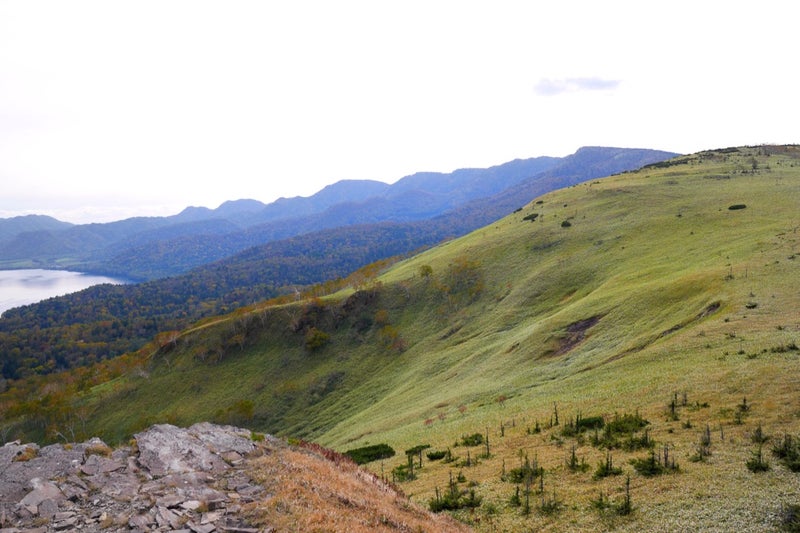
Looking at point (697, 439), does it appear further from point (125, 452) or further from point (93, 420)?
point (93, 420)

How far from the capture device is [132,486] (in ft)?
48.4

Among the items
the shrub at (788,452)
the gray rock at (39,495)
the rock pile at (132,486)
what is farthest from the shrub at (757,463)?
the gray rock at (39,495)

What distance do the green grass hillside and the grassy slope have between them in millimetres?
183

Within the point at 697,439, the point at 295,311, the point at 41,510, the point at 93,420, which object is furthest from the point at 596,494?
the point at 93,420

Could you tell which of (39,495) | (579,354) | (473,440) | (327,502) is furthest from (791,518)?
(579,354)

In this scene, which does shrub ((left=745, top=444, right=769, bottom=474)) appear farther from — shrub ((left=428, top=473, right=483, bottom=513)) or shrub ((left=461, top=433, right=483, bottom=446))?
shrub ((left=461, top=433, right=483, bottom=446))

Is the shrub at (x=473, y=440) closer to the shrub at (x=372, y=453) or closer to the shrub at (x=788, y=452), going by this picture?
the shrub at (x=372, y=453)

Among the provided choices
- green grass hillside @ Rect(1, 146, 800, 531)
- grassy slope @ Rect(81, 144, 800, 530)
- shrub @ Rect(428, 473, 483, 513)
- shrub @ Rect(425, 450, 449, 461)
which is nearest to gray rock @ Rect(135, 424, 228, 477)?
shrub @ Rect(428, 473, 483, 513)

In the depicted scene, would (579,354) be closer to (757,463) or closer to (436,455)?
(436,455)

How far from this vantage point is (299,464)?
56.7 feet

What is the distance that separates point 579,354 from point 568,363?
5.63ft

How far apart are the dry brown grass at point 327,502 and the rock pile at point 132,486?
70cm

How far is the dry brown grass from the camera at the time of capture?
499 inches

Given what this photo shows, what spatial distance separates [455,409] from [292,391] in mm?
55375
